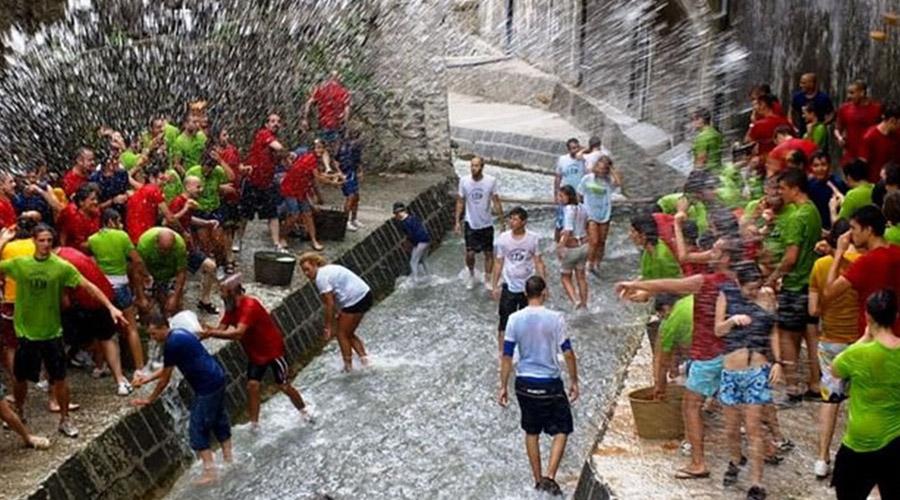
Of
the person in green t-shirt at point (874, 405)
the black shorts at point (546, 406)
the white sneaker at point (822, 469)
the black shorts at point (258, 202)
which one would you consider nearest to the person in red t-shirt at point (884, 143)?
the black shorts at point (546, 406)

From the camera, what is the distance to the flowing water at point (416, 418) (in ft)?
35.8

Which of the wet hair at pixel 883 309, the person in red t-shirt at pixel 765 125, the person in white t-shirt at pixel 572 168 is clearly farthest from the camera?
the person in white t-shirt at pixel 572 168

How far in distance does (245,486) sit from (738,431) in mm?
3891

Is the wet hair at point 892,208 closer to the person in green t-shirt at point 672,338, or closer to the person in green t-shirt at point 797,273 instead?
the person in green t-shirt at point 797,273

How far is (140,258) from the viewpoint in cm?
1213

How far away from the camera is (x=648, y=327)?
1185 cm

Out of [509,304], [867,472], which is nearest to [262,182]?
[509,304]

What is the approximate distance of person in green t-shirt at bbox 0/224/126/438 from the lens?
1038cm

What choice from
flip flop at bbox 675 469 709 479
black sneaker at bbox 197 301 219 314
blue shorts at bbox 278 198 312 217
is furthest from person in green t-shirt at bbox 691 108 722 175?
flip flop at bbox 675 469 709 479

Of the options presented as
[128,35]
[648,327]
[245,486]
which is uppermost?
[128,35]

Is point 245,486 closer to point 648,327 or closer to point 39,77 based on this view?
point 648,327

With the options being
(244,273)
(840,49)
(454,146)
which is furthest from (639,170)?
(244,273)

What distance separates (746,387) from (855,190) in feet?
9.11

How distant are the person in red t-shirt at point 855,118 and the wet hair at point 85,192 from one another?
22.6 feet
